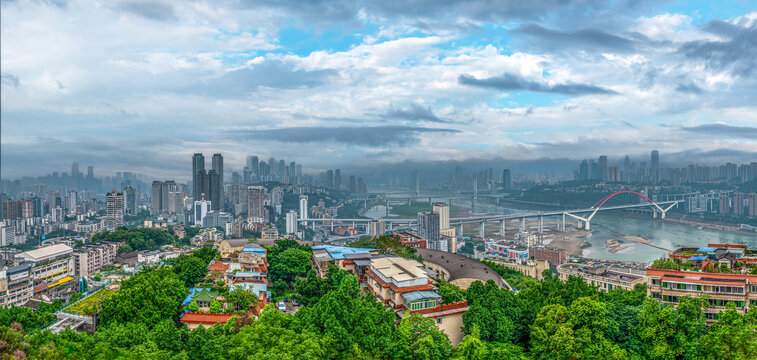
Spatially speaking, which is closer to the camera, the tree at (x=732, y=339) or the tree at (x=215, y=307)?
the tree at (x=732, y=339)

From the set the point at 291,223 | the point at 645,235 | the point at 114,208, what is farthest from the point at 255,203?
the point at 645,235

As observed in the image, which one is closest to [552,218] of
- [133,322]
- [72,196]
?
[133,322]

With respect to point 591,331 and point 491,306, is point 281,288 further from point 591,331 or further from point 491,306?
point 591,331

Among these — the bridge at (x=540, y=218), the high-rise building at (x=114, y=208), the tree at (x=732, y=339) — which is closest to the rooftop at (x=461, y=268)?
the tree at (x=732, y=339)

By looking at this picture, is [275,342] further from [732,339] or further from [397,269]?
[732,339]

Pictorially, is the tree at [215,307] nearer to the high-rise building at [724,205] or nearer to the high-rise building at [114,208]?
the high-rise building at [114,208]

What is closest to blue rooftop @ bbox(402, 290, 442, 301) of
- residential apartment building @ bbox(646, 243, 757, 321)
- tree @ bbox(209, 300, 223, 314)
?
tree @ bbox(209, 300, 223, 314)

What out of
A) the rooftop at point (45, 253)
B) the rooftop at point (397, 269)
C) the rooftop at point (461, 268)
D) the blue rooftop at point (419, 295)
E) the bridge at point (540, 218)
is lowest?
the bridge at point (540, 218)
